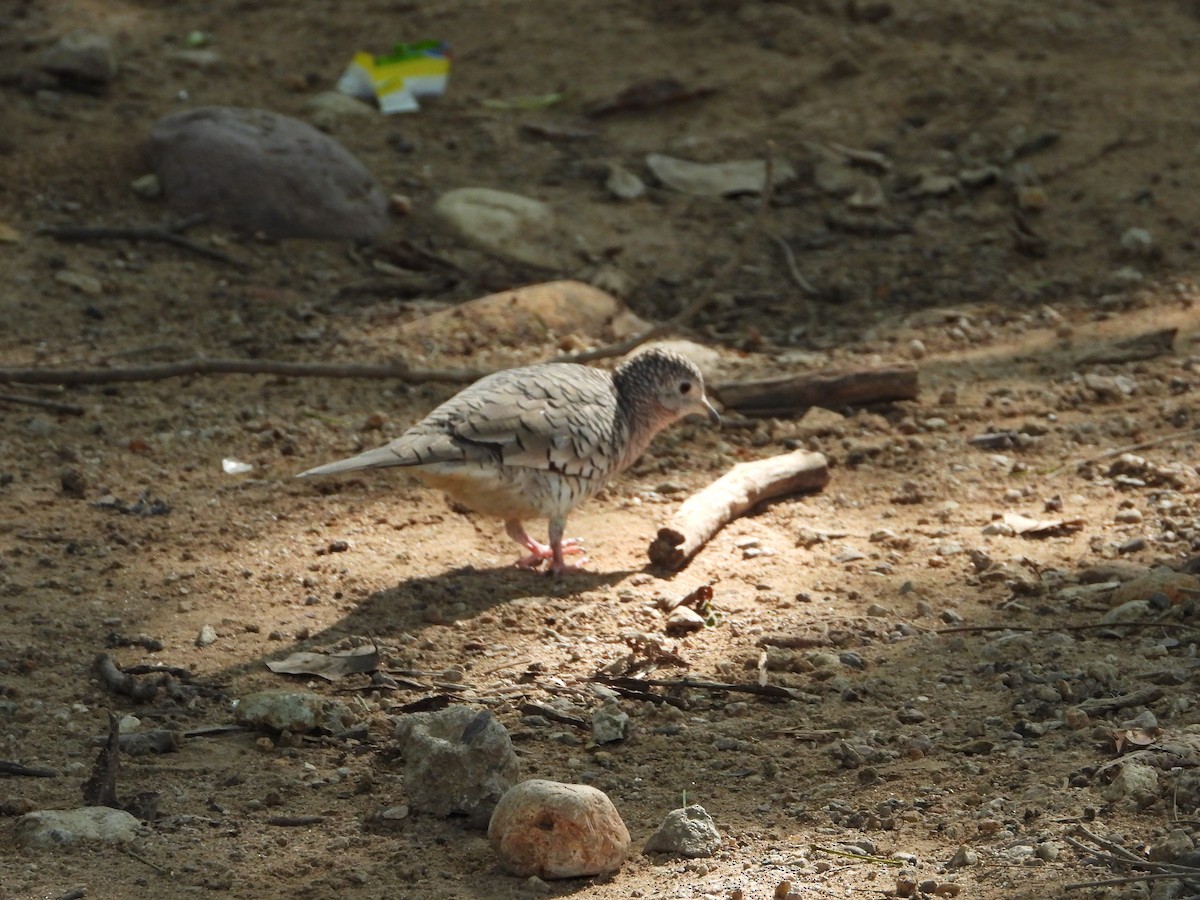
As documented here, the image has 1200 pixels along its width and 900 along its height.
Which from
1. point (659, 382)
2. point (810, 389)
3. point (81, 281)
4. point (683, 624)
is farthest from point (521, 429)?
point (81, 281)

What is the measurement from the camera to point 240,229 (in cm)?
775

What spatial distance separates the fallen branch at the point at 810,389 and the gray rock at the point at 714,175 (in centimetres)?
234

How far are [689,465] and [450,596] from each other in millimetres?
1566

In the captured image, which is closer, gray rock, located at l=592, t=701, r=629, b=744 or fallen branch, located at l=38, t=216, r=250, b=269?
gray rock, located at l=592, t=701, r=629, b=744

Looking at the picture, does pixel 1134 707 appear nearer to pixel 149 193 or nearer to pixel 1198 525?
pixel 1198 525

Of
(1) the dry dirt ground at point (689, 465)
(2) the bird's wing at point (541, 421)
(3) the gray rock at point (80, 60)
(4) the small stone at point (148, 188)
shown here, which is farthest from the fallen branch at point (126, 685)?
(3) the gray rock at point (80, 60)

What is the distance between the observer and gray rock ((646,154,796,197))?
8633 millimetres

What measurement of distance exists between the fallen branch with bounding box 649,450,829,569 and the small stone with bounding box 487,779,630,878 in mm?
1827

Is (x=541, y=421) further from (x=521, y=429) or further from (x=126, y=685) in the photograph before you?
(x=126, y=685)

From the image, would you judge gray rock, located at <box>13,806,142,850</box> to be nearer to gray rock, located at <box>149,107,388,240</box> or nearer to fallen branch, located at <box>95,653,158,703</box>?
fallen branch, located at <box>95,653,158,703</box>

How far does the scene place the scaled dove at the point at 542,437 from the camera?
16.3ft

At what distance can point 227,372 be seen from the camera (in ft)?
20.6

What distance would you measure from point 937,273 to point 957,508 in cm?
254

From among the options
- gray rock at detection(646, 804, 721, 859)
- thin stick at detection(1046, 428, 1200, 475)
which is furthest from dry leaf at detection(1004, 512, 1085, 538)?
gray rock at detection(646, 804, 721, 859)
